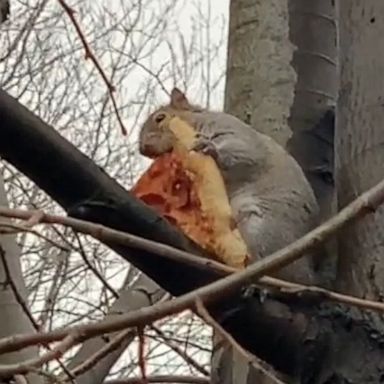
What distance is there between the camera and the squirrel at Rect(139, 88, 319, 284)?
84 centimetres

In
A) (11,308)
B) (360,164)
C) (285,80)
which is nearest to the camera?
(360,164)

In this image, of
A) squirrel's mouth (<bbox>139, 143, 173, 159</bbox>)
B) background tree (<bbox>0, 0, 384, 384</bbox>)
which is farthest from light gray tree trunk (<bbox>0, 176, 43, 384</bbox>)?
squirrel's mouth (<bbox>139, 143, 173, 159</bbox>)

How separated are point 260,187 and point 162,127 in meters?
0.20

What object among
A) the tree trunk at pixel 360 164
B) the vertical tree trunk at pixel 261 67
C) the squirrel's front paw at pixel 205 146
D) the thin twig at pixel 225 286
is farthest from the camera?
the vertical tree trunk at pixel 261 67

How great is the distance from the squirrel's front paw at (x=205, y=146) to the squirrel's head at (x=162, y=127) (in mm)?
27

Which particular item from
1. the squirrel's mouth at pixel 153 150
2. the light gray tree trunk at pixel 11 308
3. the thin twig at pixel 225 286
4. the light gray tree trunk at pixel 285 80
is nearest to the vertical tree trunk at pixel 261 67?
the light gray tree trunk at pixel 285 80

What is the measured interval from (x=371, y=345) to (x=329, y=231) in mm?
236

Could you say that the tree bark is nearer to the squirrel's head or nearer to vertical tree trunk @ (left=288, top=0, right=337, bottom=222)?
vertical tree trunk @ (left=288, top=0, right=337, bottom=222)

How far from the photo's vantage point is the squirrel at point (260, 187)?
2.77ft

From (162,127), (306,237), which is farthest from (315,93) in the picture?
(306,237)

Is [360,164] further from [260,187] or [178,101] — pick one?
[178,101]

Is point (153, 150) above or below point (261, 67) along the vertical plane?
below

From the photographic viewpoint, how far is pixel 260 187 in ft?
2.94

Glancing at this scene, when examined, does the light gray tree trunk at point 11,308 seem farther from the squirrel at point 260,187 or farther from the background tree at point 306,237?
the squirrel at point 260,187
